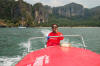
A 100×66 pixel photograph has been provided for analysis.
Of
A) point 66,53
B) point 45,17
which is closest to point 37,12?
point 45,17

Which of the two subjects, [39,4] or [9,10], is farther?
[39,4]

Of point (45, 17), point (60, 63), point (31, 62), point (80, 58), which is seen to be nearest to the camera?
point (60, 63)

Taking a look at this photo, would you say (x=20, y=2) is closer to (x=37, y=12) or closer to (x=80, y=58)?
(x=37, y=12)

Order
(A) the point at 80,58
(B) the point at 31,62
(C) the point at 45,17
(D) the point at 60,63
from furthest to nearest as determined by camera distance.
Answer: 1. (C) the point at 45,17
2. (B) the point at 31,62
3. (A) the point at 80,58
4. (D) the point at 60,63

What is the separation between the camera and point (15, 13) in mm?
149375

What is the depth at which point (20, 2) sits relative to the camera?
152 meters

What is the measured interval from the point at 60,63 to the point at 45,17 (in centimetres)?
17827

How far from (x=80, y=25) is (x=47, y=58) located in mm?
147665

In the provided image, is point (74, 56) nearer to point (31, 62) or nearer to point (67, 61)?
point (67, 61)

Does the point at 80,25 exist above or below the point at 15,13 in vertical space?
below

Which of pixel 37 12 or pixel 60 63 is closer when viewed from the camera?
pixel 60 63

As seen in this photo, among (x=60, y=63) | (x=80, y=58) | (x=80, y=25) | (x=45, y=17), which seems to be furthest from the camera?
(x=45, y=17)

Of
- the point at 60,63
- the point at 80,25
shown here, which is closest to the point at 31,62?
the point at 60,63

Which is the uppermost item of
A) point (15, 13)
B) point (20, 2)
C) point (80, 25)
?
point (20, 2)
